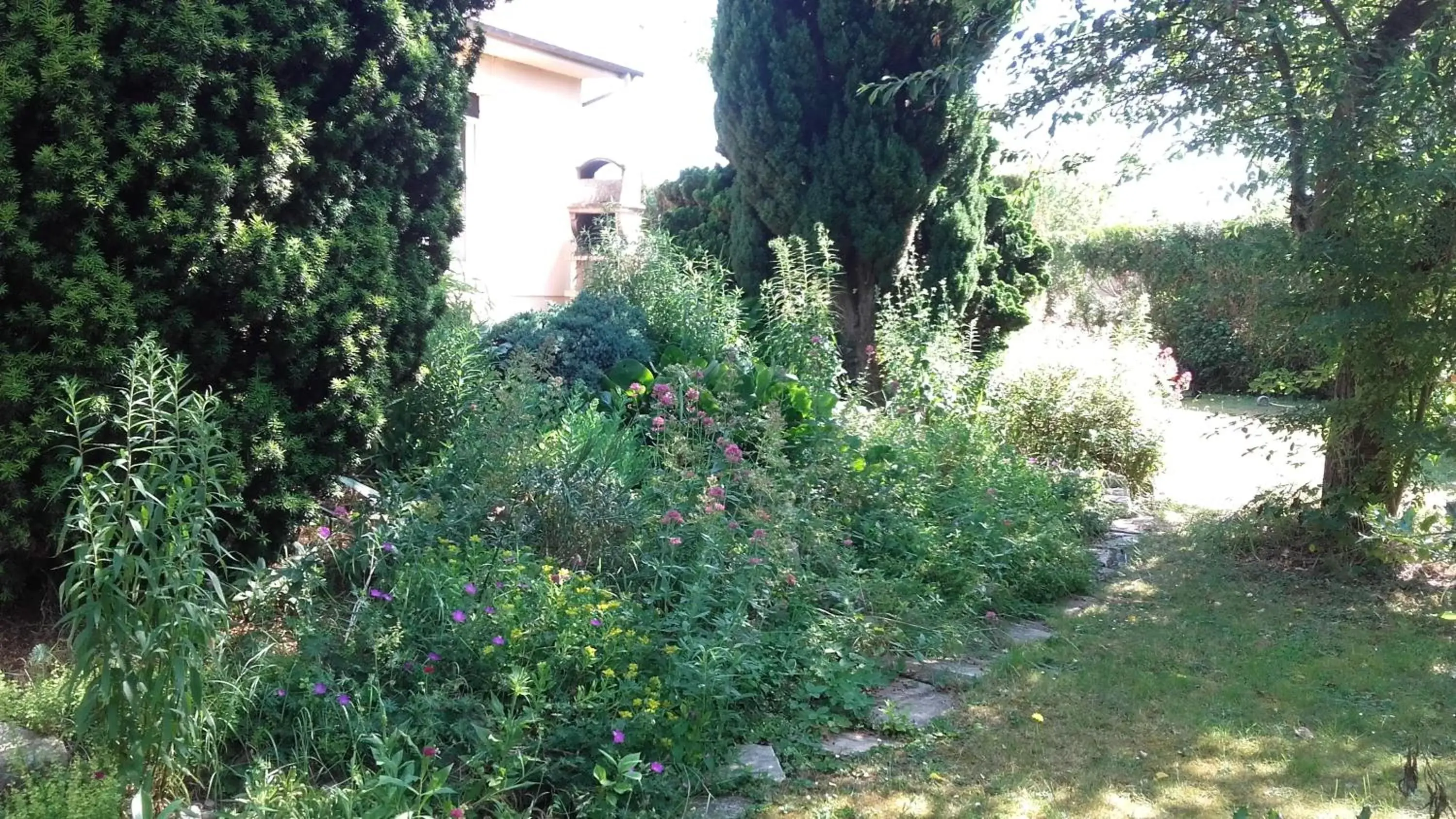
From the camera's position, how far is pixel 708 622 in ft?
12.6

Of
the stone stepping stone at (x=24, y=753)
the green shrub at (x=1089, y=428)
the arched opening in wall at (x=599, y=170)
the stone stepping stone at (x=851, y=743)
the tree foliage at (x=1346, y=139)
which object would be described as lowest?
the stone stepping stone at (x=851, y=743)

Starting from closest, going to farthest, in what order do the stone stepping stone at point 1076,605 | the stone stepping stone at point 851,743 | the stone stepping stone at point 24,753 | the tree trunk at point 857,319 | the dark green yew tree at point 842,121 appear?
the stone stepping stone at point 24,753 < the stone stepping stone at point 851,743 < the stone stepping stone at point 1076,605 < the dark green yew tree at point 842,121 < the tree trunk at point 857,319

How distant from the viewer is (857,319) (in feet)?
29.6

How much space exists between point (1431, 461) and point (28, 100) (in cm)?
641

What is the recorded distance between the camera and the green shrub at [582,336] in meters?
6.10

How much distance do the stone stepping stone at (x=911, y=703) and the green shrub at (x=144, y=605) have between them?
232cm

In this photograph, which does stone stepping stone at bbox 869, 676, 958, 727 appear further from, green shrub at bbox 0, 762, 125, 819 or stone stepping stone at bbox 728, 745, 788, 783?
green shrub at bbox 0, 762, 125, 819

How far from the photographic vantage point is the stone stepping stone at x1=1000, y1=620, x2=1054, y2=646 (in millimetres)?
4801

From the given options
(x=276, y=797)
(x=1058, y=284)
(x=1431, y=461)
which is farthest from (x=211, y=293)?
(x=1058, y=284)

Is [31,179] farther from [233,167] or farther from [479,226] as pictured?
[479,226]

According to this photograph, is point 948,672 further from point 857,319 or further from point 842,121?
point 842,121

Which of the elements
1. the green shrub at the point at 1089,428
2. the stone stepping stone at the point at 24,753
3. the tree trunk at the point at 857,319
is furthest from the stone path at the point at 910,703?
the tree trunk at the point at 857,319

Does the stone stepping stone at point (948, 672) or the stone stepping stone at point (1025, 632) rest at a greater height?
the stone stepping stone at point (948, 672)

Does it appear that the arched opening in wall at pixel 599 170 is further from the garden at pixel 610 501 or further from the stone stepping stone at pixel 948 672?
the stone stepping stone at pixel 948 672
